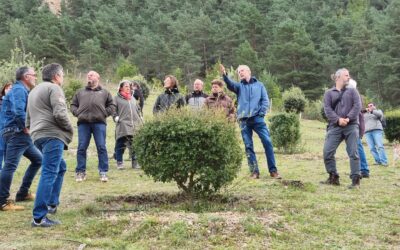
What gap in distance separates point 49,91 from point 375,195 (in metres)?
4.62

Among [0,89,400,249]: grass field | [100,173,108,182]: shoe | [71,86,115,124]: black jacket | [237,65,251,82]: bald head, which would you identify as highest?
[237,65,251,82]: bald head

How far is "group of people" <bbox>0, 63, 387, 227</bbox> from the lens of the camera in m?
5.58

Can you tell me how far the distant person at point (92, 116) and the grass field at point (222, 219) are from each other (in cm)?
59

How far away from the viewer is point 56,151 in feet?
18.3

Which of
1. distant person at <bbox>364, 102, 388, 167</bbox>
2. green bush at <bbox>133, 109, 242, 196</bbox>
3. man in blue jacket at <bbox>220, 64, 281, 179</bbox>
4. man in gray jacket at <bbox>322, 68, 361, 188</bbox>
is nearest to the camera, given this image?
green bush at <bbox>133, 109, 242, 196</bbox>

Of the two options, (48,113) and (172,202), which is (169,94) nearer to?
(172,202)

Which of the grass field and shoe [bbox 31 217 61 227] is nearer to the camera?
the grass field

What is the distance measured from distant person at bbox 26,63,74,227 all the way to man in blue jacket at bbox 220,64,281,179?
344cm

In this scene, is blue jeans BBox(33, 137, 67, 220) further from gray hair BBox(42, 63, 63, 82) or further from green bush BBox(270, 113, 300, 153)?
green bush BBox(270, 113, 300, 153)

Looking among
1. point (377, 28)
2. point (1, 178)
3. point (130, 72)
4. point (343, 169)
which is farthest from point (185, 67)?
point (1, 178)

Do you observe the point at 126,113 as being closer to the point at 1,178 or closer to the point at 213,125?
the point at 1,178

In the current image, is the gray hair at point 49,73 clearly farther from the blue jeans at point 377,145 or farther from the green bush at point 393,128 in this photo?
the green bush at point 393,128

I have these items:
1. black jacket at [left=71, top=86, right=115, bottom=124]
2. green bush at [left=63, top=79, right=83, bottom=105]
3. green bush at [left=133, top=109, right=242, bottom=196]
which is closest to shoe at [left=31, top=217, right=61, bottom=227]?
green bush at [left=133, top=109, right=242, bottom=196]

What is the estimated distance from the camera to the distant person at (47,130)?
17.9 feet
